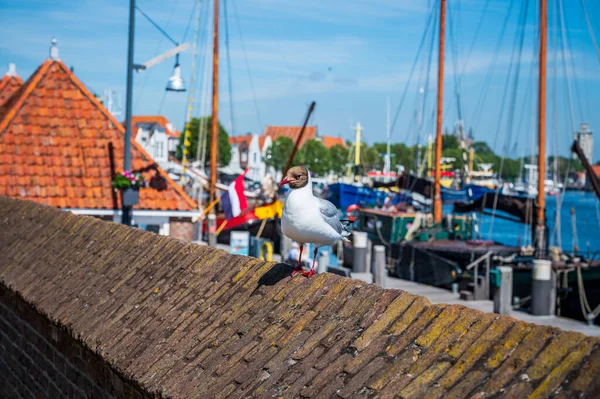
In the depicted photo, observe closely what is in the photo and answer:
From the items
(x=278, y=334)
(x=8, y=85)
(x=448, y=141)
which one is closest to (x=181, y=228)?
(x=8, y=85)

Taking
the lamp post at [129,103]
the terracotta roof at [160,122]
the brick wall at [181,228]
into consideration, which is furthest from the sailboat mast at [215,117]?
the terracotta roof at [160,122]

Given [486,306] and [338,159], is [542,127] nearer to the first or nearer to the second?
[486,306]

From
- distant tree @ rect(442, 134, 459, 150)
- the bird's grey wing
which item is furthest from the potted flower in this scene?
distant tree @ rect(442, 134, 459, 150)

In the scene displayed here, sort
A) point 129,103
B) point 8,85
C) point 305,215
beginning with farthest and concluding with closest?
1. point 8,85
2. point 129,103
3. point 305,215

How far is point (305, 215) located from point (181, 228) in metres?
15.6

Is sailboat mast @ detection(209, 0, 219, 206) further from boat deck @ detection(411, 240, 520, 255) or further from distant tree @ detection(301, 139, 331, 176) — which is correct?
distant tree @ detection(301, 139, 331, 176)

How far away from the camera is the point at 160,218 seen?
69.6 feet

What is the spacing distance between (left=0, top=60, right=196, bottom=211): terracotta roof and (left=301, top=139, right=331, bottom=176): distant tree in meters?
103

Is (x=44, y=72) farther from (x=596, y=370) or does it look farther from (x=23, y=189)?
(x=596, y=370)

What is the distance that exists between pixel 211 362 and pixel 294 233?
1099mm

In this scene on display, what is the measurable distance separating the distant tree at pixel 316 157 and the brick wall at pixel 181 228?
4079 inches

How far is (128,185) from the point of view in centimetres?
1922

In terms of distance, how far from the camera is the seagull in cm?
588

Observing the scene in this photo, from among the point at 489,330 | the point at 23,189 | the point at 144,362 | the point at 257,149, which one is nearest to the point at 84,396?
the point at 144,362
